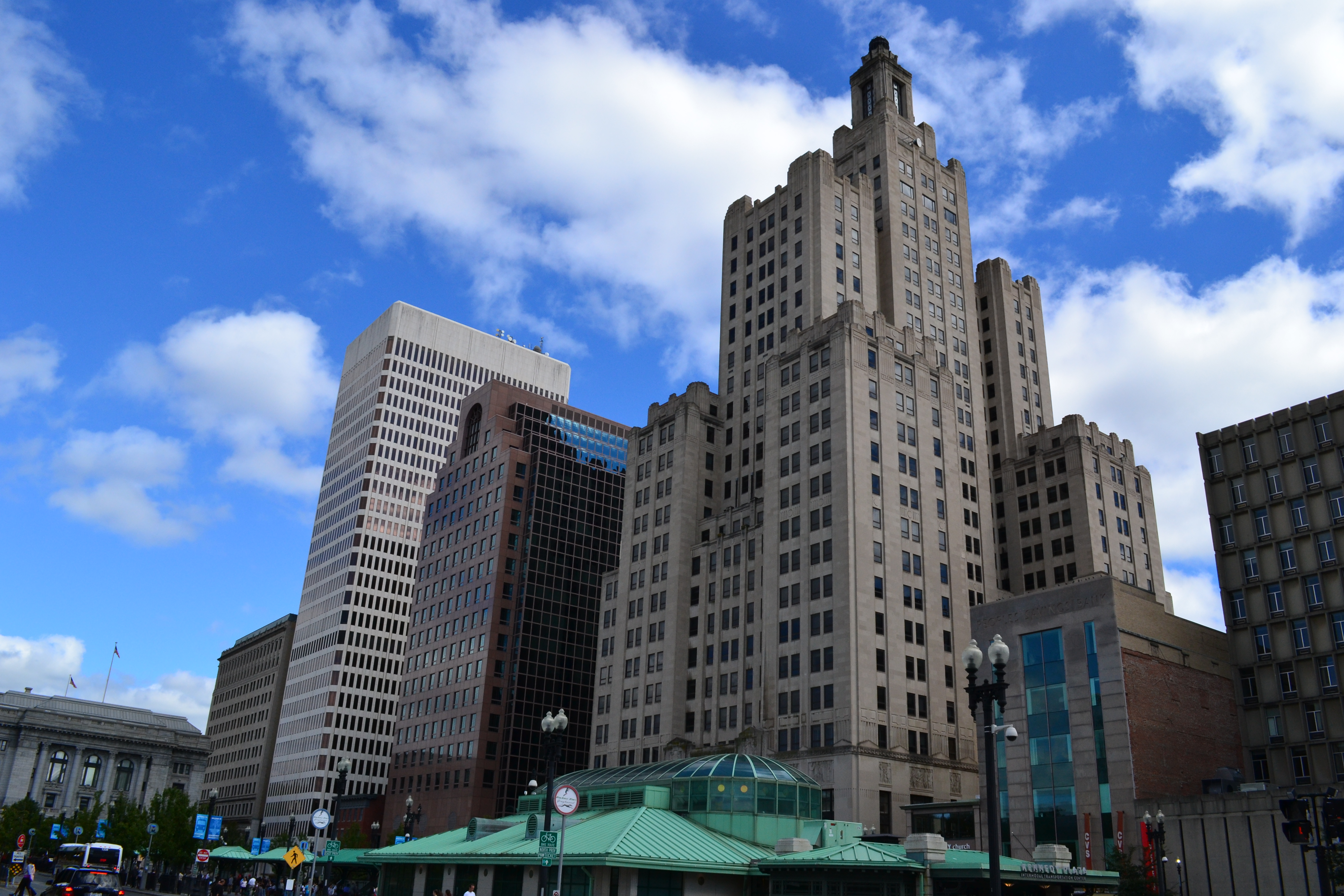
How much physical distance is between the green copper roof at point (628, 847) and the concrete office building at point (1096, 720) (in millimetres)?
19419

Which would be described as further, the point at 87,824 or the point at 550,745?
the point at 87,824

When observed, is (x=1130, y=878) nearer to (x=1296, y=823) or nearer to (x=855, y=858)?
(x=855, y=858)

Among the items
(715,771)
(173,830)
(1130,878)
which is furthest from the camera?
(173,830)

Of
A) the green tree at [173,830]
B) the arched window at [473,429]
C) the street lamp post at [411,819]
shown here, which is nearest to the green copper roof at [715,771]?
the street lamp post at [411,819]

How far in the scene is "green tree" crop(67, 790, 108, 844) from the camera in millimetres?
109375

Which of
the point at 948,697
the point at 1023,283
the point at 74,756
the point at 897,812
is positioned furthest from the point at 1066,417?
the point at 74,756

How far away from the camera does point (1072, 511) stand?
10938cm

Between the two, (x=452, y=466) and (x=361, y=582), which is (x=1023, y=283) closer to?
(x=452, y=466)

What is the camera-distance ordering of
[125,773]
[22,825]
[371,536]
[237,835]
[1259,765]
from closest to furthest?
1. [1259,765]
2. [22,825]
3. [125,773]
4. [237,835]
5. [371,536]

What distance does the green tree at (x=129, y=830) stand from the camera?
101312mm

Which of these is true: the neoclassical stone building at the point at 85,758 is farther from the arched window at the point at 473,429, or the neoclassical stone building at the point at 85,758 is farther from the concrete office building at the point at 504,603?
the arched window at the point at 473,429

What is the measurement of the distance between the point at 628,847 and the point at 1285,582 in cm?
5393

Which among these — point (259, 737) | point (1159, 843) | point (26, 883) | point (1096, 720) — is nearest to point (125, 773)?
point (259, 737)

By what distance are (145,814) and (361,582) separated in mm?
65271
